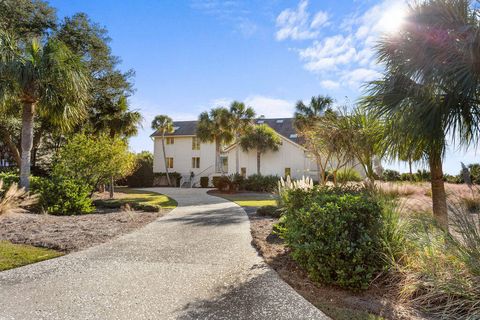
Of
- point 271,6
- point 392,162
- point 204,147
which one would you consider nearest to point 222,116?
point 204,147

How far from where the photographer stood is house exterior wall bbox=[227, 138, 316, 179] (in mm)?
30531

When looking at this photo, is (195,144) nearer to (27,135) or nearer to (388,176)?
(388,176)

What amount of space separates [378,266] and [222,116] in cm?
2501

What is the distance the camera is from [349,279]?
13.7ft

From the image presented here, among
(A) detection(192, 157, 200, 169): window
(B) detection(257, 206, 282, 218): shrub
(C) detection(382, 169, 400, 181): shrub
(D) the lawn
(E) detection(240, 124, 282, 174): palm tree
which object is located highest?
(E) detection(240, 124, 282, 174): palm tree

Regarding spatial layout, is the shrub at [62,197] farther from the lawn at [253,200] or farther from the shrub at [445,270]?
the shrub at [445,270]

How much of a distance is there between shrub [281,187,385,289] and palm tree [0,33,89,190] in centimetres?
1144

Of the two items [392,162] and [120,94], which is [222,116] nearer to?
[120,94]

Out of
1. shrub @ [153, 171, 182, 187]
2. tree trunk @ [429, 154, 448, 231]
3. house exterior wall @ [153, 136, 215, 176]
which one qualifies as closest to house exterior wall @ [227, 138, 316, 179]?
house exterior wall @ [153, 136, 215, 176]

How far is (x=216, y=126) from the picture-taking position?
29328 millimetres

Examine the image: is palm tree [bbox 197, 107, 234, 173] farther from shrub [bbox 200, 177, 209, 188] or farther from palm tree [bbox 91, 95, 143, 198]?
palm tree [bbox 91, 95, 143, 198]

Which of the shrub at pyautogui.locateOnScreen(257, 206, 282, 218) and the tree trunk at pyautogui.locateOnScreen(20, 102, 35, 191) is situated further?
the tree trunk at pyautogui.locateOnScreen(20, 102, 35, 191)

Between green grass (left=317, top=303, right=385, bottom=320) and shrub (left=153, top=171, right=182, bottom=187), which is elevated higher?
shrub (left=153, top=171, right=182, bottom=187)

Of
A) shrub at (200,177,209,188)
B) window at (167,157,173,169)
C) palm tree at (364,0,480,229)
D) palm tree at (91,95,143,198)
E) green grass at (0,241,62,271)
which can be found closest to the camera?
green grass at (0,241,62,271)
